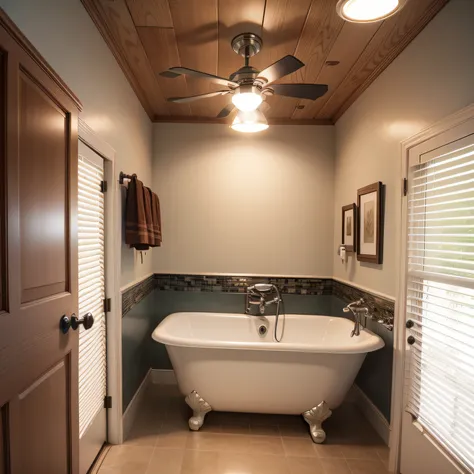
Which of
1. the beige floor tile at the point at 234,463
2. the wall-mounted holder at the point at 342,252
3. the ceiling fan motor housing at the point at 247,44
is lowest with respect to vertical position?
the beige floor tile at the point at 234,463

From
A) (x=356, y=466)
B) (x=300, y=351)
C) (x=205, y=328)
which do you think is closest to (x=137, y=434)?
(x=205, y=328)

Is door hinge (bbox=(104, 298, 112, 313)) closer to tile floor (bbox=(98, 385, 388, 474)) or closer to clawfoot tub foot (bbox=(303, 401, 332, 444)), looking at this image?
tile floor (bbox=(98, 385, 388, 474))

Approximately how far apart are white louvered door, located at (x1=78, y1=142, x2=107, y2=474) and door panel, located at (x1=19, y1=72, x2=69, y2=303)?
0.52 meters

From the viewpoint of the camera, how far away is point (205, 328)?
3031mm

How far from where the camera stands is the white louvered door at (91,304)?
1734 mm

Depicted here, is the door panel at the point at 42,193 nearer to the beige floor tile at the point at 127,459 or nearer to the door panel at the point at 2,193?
the door panel at the point at 2,193

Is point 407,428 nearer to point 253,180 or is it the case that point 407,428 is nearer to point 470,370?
point 470,370

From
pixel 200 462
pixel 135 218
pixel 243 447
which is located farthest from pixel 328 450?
pixel 135 218

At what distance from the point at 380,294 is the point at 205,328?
160 centimetres

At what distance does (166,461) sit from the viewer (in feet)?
6.64

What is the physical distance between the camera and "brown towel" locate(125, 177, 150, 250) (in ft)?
7.35

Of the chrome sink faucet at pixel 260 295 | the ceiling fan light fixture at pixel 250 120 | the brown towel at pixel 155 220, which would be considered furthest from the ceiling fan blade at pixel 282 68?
the chrome sink faucet at pixel 260 295

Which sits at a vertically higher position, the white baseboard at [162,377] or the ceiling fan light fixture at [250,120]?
the ceiling fan light fixture at [250,120]

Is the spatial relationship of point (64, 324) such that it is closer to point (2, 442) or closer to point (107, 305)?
point (2, 442)
